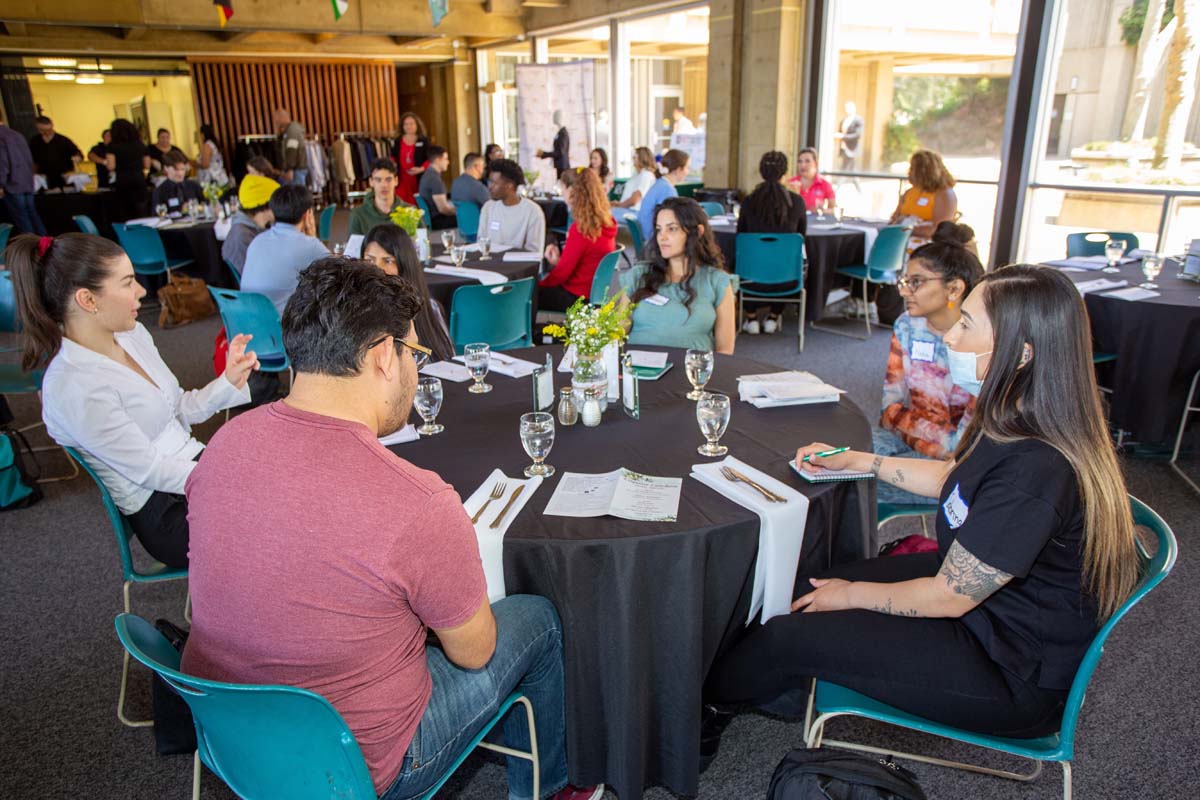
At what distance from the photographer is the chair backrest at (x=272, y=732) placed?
3.79ft

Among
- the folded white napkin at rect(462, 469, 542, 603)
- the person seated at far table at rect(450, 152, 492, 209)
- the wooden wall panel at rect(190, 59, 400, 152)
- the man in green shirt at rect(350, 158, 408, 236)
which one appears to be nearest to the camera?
the folded white napkin at rect(462, 469, 542, 603)

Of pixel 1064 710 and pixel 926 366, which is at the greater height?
pixel 926 366

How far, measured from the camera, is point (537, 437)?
6.28ft

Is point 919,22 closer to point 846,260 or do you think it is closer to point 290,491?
point 846,260

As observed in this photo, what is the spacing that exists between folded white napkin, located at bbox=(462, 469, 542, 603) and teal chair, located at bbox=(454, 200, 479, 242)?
608cm

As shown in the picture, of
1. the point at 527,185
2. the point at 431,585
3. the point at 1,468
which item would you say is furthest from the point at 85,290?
the point at 527,185

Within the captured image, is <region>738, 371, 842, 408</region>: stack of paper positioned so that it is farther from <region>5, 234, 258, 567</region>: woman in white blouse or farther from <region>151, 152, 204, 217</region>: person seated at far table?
<region>151, 152, 204, 217</region>: person seated at far table

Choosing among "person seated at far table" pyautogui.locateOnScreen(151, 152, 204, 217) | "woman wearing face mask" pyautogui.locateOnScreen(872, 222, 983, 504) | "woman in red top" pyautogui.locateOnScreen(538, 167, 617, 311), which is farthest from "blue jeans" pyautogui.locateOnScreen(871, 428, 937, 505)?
"person seated at far table" pyautogui.locateOnScreen(151, 152, 204, 217)

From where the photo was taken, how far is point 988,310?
5.65ft

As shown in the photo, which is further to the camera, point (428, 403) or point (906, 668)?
point (428, 403)

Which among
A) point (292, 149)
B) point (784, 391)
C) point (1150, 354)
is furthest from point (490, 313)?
point (292, 149)

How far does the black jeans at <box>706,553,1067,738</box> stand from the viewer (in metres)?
1.60

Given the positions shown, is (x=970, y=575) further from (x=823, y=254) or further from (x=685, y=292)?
(x=823, y=254)

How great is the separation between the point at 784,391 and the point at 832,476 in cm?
57
